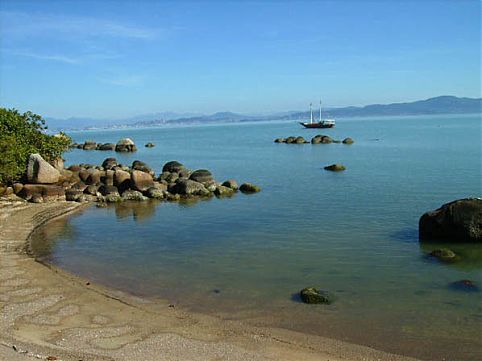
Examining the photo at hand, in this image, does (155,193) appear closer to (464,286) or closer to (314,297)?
(314,297)

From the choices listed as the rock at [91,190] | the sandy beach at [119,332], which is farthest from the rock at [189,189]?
the sandy beach at [119,332]

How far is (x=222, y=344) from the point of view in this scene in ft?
32.9

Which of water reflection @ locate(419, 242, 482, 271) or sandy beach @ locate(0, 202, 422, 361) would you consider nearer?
sandy beach @ locate(0, 202, 422, 361)

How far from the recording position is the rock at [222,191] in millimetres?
32844

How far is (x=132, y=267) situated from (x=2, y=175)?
663 inches

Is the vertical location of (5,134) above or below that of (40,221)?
above

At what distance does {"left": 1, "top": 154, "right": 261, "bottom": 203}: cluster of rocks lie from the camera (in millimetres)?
29609

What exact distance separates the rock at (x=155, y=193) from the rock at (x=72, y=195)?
4323 mm

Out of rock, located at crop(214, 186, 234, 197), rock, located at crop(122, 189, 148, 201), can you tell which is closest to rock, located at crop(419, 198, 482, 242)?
Answer: rock, located at crop(214, 186, 234, 197)

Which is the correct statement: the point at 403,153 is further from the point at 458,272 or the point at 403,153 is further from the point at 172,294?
the point at 172,294

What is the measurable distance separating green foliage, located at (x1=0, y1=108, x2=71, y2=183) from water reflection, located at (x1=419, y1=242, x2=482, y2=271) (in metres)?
23.3

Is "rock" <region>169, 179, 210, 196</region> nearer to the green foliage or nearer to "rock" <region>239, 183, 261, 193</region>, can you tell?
"rock" <region>239, 183, 261, 193</region>

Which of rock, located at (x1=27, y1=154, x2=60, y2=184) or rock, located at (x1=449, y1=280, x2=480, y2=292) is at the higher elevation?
rock, located at (x1=27, y1=154, x2=60, y2=184)

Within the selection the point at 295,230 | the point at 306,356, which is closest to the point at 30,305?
the point at 306,356
